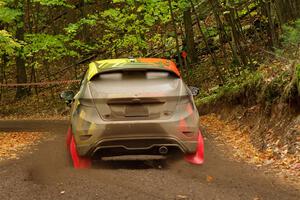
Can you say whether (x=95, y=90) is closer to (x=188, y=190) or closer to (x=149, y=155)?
(x=149, y=155)

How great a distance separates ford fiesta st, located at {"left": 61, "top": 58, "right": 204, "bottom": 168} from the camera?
23.0 ft

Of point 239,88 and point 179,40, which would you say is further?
point 179,40

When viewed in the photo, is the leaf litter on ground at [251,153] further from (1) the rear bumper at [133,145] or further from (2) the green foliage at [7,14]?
(2) the green foliage at [7,14]

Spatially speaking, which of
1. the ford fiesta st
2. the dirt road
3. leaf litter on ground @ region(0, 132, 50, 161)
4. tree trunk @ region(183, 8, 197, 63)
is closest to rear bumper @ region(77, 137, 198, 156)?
the ford fiesta st

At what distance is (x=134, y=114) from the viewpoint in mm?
7039

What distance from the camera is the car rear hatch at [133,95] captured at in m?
7.03

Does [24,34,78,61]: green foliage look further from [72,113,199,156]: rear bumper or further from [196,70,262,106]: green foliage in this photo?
[72,113,199,156]: rear bumper

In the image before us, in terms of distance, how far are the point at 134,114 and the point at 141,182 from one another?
4.52 ft

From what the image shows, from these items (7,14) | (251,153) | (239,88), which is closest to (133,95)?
(251,153)

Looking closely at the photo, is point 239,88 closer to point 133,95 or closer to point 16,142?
point 16,142

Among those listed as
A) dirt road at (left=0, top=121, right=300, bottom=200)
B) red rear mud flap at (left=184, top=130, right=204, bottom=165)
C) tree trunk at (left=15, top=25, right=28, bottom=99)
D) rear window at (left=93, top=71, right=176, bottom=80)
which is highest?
rear window at (left=93, top=71, right=176, bottom=80)

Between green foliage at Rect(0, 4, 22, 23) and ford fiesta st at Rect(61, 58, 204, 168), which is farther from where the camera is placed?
green foliage at Rect(0, 4, 22, 23)

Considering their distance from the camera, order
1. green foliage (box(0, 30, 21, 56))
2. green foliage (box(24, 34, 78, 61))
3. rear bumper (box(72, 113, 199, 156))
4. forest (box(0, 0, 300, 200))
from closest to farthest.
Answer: rear bumper (box(72, 113, 199, 156)) < forest (box(0, 0, 300, 200)) < green foliage (box(0, 30, 21, 56)) < green foliage (box(24, 34, 78, 61))

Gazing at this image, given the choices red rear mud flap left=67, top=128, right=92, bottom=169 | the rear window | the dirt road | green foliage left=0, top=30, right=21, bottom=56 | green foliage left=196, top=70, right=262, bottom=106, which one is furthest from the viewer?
green foliage left=0, top=30, right=21, bottom=56
